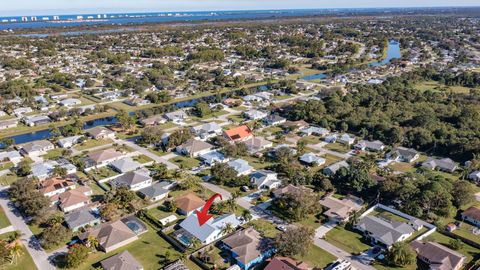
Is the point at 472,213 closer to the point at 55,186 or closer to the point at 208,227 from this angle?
the point at 208,227

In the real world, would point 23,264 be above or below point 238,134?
below

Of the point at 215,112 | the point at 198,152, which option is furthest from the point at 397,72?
the point at 198,152

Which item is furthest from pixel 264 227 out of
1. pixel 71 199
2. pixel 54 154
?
pixel 54 154

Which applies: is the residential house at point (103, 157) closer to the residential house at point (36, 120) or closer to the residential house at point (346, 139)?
the residential house at point (36, 120)

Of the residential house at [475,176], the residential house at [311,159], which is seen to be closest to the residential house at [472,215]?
the residential house at [475,176]

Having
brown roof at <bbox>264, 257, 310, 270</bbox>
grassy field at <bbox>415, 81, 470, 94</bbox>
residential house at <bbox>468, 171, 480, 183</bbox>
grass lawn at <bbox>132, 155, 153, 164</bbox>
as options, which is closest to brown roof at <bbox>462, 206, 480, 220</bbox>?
residential house at <bbox>468, 171, 480, 183</bbox>
